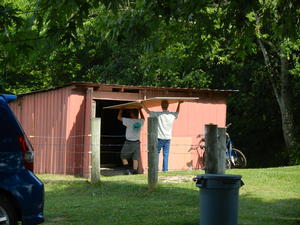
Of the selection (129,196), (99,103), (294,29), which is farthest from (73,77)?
(294,29)

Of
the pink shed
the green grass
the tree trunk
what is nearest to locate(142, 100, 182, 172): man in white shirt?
the pink shed

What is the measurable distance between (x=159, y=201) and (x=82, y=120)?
7.50 metres

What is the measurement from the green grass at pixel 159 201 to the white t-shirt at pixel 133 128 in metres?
2.26

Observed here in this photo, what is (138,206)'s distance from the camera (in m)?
10.8

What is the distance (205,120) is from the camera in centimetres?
2027

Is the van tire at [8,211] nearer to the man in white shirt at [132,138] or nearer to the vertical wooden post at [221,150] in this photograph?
the vertical wooden post at [221,150]

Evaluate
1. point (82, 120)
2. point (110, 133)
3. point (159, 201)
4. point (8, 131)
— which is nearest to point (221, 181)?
point (8, 131)

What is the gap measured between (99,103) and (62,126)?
11.9 ft

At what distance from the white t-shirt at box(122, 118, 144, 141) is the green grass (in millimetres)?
2259

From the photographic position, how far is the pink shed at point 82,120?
719 inches

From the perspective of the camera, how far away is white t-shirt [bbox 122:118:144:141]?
57.1 ft

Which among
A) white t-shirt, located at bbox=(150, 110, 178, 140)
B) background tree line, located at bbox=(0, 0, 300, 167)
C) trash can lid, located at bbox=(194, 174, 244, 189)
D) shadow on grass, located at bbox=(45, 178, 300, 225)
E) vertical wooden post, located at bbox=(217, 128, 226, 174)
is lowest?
shadow on grass, located at bbox=(45, 178, 300, 225)

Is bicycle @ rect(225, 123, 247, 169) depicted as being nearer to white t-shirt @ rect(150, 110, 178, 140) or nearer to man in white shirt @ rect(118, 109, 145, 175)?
man in white shirt @ rect(118, 109, 145, 175)

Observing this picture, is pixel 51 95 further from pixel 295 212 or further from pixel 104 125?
pixel 295 212
